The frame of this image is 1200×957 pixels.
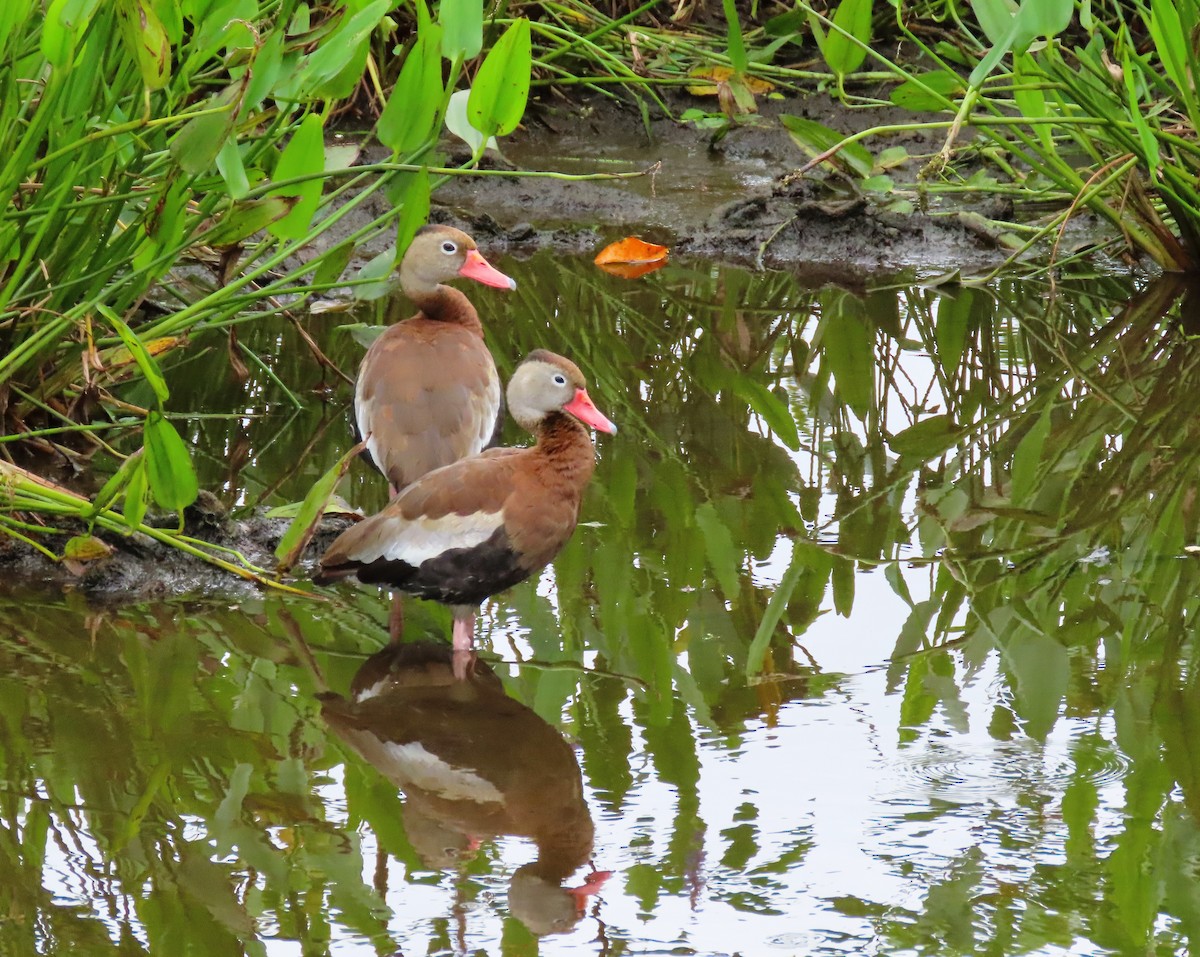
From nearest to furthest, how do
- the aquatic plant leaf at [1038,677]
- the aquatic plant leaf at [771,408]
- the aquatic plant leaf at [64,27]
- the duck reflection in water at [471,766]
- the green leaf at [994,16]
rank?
the duck reflection in water at [471,766], the aquatic plant leaf at [64,27], the aquatic plant leaf at [1038,677], the green leaf at [994,16], the aquatic plant leaf at [771,408]

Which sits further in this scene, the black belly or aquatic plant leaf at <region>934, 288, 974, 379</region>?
aquatic plant leaf at <region>934, 288, 974, 379</region>

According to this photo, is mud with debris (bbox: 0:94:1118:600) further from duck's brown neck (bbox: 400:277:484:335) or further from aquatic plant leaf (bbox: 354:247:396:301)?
aquatic plant leaf (bbox: 354:247:396:301)

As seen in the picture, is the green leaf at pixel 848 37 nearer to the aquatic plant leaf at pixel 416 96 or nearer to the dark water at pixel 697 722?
the dark water at pixel 697 722

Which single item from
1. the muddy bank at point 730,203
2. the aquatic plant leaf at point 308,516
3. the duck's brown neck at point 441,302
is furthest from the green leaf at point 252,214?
the muddy bank at point 730,203

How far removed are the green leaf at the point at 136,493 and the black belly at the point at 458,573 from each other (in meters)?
0.56

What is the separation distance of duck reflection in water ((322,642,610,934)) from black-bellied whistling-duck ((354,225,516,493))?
2.60 ft

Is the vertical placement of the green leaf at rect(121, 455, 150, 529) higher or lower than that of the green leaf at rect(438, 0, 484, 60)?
lower

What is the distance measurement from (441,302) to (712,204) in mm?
3761

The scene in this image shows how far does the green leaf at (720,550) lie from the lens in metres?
4.33

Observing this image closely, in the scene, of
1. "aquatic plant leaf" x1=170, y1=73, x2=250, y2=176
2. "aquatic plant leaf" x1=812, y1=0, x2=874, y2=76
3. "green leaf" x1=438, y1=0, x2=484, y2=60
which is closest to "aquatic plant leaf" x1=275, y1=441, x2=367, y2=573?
"aquatic plant leaf" x1=170, y1=73, x2=250, y2=176

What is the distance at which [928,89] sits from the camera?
5.83m

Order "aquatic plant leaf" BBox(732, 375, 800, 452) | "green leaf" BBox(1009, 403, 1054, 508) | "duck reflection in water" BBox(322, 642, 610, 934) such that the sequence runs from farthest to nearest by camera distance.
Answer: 1. "aquatic plant leaf" BBox(732, 375, 800, 452)
2. "green leaf" BBox(1009, 403, 1054, 508)
3. "duck reflection in water" BBox(322, 642, 610, 934)

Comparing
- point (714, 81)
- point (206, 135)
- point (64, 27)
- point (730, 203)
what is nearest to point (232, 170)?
point (206, 135)

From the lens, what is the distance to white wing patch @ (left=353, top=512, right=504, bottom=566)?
395 centimetres
